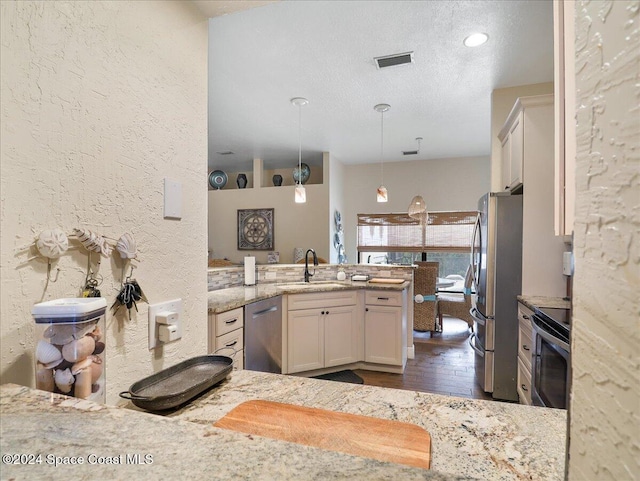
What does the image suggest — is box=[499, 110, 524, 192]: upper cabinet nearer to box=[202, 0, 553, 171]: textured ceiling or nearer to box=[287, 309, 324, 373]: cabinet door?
box=[202, 0, 553, 171]: textured ceiling

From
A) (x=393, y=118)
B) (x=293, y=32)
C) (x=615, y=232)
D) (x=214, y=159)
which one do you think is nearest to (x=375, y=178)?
(x=393, y=118)

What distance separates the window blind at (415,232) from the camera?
5.51 metres

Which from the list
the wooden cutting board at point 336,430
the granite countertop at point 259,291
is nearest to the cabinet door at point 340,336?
the granite countertop at point 259,291

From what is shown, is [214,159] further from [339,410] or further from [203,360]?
[339,410]

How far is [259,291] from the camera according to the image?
9.35 feet

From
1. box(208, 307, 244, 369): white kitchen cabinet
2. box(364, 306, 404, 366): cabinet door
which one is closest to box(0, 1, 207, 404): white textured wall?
box(208, 307, 244, 369): white kitchen cabinet

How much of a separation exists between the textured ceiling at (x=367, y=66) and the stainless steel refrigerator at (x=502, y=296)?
1107 millimetres

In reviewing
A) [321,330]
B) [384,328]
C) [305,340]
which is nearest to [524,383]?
[384,328]

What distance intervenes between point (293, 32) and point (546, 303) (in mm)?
2606

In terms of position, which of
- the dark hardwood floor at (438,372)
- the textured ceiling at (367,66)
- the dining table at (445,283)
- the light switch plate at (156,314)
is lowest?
the dark hardwood floor at (438,372)

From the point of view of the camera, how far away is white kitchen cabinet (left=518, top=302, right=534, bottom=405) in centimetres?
217

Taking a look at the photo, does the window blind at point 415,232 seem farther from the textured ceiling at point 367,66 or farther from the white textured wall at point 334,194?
the textured ceiling at point 367,66

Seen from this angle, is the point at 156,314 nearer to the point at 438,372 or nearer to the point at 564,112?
the point at 564,112

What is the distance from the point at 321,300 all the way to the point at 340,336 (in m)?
0.43
